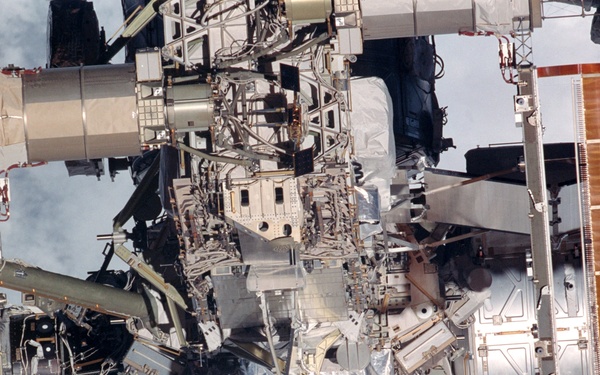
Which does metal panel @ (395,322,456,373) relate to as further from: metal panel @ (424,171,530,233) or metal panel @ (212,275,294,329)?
metal panel @ (212,275,294,329)

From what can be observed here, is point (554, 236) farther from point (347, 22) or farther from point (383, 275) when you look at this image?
point (347, 22)

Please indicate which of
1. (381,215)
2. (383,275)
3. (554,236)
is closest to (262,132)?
(381,215)

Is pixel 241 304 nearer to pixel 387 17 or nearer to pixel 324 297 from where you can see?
pixel 324 297

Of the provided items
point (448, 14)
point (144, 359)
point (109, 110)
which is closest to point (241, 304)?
point (144, 359)

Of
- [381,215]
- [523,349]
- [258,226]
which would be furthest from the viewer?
[523,349]

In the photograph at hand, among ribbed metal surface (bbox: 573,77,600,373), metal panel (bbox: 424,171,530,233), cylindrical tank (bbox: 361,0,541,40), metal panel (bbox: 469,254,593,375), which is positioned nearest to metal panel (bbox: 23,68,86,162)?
cylindrical tank (bbox: 361,0,541,40)

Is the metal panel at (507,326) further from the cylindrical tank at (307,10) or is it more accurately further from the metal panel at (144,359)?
the cylindrical tank at (307,10)
